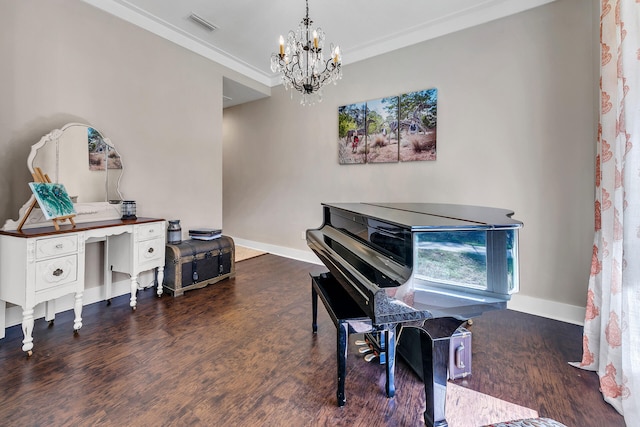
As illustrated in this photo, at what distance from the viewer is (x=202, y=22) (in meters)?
3.11

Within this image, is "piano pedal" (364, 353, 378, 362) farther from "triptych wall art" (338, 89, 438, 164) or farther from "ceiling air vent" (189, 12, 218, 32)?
"ceiling air vent" (189, 12, 218, 32)

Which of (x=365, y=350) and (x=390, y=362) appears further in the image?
(x=365, y=350)

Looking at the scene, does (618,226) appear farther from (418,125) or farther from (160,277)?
(160,277)

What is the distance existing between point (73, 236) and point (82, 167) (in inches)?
33.5

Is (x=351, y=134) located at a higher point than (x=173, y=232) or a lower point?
higher

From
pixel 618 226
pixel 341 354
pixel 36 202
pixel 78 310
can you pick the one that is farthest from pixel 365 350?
pixel 36 202

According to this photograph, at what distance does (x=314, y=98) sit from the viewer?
164 inches

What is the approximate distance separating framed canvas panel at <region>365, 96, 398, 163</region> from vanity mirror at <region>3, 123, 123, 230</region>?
2.86 m

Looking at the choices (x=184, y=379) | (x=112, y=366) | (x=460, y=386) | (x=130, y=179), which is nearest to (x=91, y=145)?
(x=130, y=179)

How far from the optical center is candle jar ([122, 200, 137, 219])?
8.95 ft

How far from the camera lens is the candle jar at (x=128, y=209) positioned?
2729 millimetres

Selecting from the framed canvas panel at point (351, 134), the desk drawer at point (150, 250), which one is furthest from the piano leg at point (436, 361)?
the framed canvas panel at point (351, 134)

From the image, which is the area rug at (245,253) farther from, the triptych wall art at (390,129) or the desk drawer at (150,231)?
the triptych wall art at (390,129)

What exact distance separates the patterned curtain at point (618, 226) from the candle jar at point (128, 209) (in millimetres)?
3712
